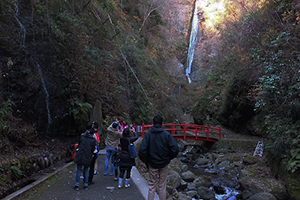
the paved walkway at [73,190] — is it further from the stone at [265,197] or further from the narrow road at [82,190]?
the stone at [265,197]

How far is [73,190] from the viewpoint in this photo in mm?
5730

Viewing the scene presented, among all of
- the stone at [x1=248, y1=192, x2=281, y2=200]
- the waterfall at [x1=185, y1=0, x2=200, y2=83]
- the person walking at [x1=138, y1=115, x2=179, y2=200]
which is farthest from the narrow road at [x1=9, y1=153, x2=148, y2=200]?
the waterfall at [x1=185, y1=0, x2=200, y2=83]

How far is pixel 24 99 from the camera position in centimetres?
883

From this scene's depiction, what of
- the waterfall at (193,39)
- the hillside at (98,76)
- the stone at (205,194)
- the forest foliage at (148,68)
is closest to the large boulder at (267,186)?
the hillside at (98,76)

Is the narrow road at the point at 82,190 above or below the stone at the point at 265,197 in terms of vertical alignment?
above

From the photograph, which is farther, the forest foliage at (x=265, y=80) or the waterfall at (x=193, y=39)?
the waterfall at (x=193, y=39)

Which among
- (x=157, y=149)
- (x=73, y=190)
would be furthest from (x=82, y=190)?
(x=157, y=149)

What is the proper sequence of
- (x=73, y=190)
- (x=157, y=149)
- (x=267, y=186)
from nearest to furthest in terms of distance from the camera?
A: (x=157, y=149)
(x=73, y=190)
(x=267, y=186)

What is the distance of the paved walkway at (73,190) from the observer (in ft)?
17.3

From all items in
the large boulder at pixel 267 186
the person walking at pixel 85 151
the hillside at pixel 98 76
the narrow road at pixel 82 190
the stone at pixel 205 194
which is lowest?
the stone at pixel 205 194

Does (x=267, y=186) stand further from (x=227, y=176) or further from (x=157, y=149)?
(x=157, y=149)

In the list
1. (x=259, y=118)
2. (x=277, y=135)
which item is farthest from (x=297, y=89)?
(x=259, y=118)

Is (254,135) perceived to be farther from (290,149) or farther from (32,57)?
(32,57)

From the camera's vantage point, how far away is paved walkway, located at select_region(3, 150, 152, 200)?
208 inches
